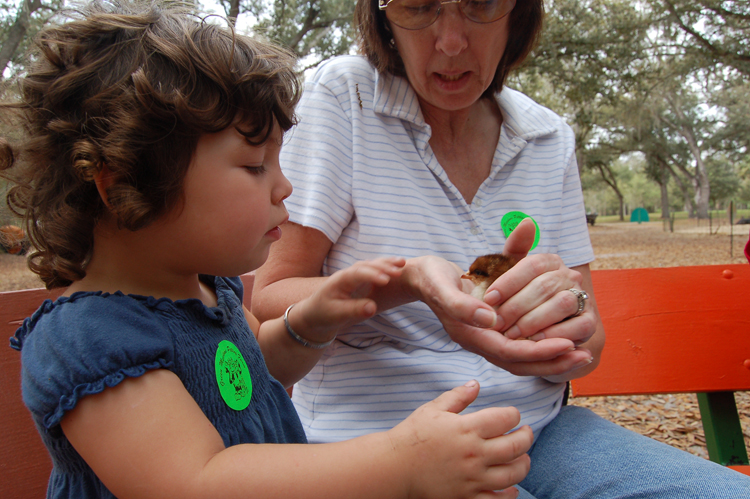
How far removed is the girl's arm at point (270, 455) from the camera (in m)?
0.96

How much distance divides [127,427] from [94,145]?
58 centimetres

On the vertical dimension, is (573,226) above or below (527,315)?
above

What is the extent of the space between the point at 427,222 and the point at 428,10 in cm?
76

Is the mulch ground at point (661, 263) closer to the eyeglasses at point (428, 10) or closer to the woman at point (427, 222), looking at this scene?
the woman at point (427, 222)

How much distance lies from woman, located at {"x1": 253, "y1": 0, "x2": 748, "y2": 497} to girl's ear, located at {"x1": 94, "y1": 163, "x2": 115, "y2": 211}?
0.62 metres

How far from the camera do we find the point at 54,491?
3.77 feet

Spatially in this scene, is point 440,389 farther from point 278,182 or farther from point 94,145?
point 94,145

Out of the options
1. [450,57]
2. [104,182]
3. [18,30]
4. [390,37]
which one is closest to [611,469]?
[450,57]

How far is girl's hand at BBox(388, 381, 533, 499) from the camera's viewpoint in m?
1.01

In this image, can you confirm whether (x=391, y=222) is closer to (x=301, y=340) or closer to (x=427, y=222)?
(x=427, y=222)

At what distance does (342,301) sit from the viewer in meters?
1.32

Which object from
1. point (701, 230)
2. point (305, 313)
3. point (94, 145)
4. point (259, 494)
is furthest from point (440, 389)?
point (701, 230)

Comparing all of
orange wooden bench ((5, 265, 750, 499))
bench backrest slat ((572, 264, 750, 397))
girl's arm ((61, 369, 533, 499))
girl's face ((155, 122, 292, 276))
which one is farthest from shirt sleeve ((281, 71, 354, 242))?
bench backrest slat ((572, 264, 750, 397))

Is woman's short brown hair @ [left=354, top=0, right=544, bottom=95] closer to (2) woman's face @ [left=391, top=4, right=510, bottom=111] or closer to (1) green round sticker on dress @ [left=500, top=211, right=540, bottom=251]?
(2) woman's face @ [left=391, top=4, right=510, bottom=111]
